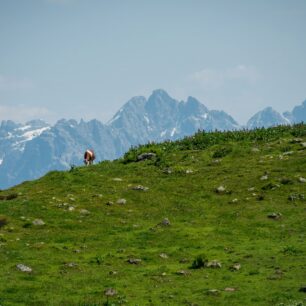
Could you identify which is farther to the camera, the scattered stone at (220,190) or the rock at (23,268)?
the scattered stone at (220,190)

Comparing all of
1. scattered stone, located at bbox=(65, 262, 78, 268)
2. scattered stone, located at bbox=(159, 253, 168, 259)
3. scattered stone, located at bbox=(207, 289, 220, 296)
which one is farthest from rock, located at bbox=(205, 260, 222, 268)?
scattered stone, located at bbox=(65, 262, 78, 268)

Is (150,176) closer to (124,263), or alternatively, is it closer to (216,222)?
(216,222)

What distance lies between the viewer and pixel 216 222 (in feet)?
105

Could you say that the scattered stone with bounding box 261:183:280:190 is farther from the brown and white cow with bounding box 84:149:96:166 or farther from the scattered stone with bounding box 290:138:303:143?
the brown and white cow with bounding box 84:149:96:166

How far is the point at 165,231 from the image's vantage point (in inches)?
1198

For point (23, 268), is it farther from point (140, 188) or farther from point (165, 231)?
point (140, 188)

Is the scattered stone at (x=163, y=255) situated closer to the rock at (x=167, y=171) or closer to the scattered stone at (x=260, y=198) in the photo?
the scattered stone at (x=260, y=198)

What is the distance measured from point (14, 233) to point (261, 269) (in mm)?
14279

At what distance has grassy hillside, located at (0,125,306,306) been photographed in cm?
2208

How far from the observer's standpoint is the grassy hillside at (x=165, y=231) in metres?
22.1

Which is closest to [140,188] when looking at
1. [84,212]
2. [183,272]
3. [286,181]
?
[84,212]

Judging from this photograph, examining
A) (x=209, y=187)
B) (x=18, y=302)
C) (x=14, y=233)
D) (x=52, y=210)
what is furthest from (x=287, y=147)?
(x=18, y=302)

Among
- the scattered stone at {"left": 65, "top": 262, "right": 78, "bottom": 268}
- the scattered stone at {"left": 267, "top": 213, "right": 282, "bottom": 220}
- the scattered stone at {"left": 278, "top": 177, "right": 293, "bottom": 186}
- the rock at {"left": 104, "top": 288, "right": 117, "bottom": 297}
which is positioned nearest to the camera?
the rock at {"left": 104, "top": 288, "right": 117, "bottom": 297}

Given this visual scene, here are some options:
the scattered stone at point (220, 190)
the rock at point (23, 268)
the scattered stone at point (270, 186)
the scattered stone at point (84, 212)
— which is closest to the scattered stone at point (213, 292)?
the rock at point (23, 268)
